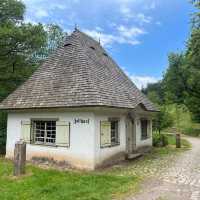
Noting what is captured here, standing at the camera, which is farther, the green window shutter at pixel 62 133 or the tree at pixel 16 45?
the tree at pixel 16 45

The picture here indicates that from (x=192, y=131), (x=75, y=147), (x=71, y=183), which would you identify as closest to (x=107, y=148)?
(x=75, y=147)

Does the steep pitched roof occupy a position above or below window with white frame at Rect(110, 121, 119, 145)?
above

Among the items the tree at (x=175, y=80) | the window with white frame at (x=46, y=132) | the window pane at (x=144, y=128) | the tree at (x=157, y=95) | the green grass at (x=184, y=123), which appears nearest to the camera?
Result: the window with white frame at (x=46, y=132)

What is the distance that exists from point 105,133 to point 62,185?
4.01m

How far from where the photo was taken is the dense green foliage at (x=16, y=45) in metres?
18.6

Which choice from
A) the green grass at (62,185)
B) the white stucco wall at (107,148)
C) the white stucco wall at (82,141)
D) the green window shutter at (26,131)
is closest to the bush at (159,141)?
the white stucco wall at (82,141)

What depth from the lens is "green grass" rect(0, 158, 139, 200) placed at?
769 cm

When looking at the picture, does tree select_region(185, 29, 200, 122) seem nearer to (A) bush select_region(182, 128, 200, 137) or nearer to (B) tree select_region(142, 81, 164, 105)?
(A) bush select_region(182, 128, 200, 137)

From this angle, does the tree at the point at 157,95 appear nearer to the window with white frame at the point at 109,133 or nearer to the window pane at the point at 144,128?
the window pane at the point at 144,128

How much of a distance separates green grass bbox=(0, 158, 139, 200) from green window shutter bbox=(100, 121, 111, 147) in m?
1.78

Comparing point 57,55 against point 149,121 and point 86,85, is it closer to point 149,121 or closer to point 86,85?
point 86,85

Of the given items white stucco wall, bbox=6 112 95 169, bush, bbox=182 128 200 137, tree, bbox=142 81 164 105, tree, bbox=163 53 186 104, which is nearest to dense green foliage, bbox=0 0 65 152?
white stucco wall, bbox=6 112 95 169

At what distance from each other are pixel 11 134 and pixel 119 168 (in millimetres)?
6162

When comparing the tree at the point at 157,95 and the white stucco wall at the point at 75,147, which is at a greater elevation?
the tree at the point at 157,95
